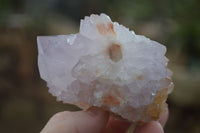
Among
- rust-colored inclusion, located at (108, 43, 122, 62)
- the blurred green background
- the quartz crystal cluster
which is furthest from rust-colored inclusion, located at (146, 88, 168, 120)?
the blurred green background

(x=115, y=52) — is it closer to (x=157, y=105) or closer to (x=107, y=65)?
(x=107, y=65)

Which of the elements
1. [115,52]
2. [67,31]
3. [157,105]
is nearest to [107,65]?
[115,52]

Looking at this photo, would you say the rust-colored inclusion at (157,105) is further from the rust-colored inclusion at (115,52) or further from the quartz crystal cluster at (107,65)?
the rust-colored inclusion at (115,52)

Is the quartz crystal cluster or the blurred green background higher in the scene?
the quartz crystal cluster

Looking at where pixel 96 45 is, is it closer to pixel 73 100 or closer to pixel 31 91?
pixel 73 100

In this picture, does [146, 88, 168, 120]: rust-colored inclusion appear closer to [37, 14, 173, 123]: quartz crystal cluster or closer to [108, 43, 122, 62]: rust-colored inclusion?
[37, 14, 173, 123]: quartz crystal cluster
